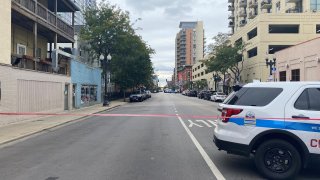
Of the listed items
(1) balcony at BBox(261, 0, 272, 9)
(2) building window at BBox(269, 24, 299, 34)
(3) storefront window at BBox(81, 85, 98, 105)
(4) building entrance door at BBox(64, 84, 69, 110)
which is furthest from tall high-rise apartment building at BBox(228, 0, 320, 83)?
(4) building entrance door at BBox(64, 84, 69, 110)

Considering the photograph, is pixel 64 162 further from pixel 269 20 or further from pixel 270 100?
pixel 269 20

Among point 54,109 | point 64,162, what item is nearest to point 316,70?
point 54,109

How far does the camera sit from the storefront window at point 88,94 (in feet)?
126

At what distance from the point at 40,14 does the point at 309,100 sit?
22.8 m

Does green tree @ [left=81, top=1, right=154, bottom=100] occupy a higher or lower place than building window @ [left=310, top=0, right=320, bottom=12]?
lower

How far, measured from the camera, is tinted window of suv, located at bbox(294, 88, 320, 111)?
25.0ft

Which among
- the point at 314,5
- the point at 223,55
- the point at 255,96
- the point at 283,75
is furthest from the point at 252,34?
the point at 255,96

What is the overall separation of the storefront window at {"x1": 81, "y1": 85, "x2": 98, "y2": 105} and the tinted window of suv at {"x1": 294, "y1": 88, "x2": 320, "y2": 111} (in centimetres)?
3177

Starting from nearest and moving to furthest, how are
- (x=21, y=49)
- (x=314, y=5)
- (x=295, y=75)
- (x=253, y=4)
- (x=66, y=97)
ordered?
(x=21, y=49) → (x=66, y=97) → (x=295, y=75) → (x=314, y=5) → (x=253, y=4)

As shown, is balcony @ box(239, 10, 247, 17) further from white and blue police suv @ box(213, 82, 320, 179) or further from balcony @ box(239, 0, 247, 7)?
white and blue police suv @ box(213, 82, 320, 179)

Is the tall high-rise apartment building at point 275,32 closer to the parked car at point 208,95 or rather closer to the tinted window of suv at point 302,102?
the parked car at point 208,95

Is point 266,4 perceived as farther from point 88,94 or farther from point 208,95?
point 88,94

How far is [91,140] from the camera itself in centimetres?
1357

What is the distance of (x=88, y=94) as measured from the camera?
4159cm
